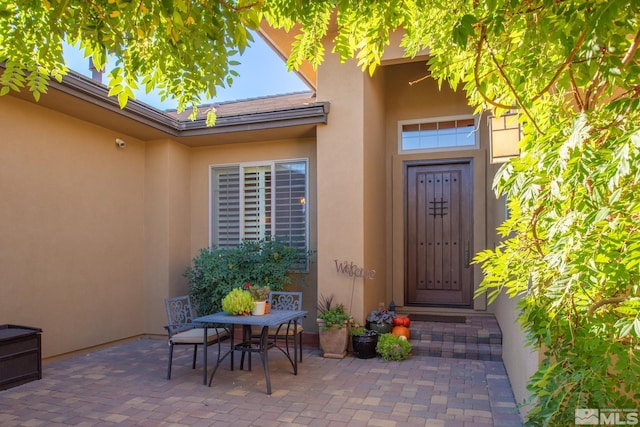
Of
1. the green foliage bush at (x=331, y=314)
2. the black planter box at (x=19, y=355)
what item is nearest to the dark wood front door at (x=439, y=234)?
the green foliage bush at (x=331, y=314)

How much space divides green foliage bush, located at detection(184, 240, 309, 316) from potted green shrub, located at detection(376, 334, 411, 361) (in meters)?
1.64

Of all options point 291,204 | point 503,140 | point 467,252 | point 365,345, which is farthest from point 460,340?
point 291,204

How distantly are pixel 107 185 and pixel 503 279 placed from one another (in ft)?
20.3

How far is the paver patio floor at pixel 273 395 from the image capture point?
3768 mm

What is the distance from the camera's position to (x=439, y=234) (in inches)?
279

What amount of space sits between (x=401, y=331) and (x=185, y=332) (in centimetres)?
293

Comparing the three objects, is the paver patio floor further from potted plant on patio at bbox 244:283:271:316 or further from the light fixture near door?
the light fixture near door

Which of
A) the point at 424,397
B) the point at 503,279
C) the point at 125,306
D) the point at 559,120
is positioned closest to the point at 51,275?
the point at 125,306

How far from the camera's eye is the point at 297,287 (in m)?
6.94

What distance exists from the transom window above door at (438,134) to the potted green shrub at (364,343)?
327 centimetres

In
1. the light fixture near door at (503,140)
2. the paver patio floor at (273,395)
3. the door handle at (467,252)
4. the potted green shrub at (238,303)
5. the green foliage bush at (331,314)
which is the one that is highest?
the light fixture near door at (503,140)

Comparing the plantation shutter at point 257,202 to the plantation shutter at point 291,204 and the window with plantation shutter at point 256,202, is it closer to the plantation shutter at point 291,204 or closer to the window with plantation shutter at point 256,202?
the window with plantation shutter at point 256,202

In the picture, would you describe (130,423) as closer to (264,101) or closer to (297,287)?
(297,287)

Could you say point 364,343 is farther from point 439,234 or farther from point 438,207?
point 438,207
